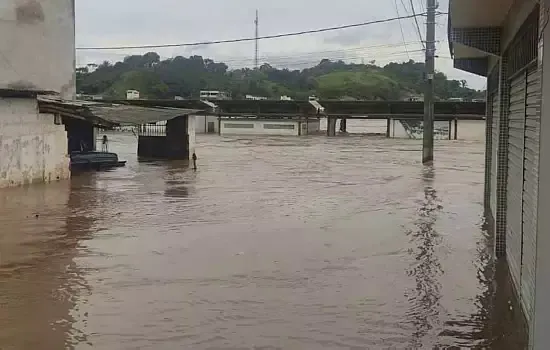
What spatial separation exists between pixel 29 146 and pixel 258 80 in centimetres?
5289

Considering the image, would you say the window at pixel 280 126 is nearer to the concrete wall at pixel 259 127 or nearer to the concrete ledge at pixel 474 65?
the concrete wall at pixel 259 127

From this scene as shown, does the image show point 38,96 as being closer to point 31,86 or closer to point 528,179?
point 31,86

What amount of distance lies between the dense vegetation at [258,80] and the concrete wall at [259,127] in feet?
35.5

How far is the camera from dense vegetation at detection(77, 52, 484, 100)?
62594 mm

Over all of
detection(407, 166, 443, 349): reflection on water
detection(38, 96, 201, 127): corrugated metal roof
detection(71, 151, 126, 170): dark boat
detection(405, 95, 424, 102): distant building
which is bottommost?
detection(407, 166, 443, 349): reflection on water

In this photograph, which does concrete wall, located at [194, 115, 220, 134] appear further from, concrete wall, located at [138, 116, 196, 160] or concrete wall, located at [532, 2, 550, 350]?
concrete wall, located at [532, 2, 550, 350]

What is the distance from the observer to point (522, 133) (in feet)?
25.1

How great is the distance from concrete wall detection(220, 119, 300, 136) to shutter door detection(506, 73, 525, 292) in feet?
137

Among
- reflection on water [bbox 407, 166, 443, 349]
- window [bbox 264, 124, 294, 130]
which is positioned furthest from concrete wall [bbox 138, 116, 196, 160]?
window [bbox 264, 124, 294, 130]

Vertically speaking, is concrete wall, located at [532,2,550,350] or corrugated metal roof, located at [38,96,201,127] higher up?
corrugated metal roof, located at [38,96,201,127]

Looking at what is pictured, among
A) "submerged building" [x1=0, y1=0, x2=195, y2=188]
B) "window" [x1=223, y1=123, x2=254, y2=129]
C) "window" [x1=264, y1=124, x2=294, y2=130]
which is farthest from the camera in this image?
"window" [x1=223, y1=123, x2=254, y2=129]

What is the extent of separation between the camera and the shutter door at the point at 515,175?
7.77 m

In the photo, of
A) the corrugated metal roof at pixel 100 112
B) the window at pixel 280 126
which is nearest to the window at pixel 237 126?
the window at pixel 280 126

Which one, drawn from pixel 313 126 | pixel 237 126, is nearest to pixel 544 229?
pixel 237 126
